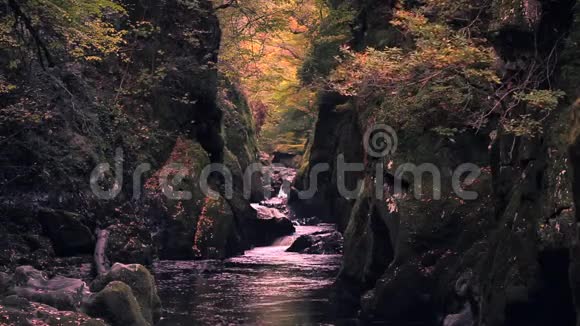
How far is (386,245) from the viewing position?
15.3 m

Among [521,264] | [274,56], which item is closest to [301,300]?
[521,264]

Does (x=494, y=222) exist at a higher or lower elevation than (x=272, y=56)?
lower

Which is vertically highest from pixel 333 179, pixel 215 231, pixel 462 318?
pixel 333 179

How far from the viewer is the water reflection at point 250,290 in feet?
45.7

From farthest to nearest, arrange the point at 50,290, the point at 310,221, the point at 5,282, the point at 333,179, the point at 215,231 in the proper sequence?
the point at 310,221 < the point at 333,179 < the point at 215,231 < the point at 50,290 < the point at 5,282

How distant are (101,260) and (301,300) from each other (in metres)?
5.57

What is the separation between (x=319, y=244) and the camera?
24.8 m

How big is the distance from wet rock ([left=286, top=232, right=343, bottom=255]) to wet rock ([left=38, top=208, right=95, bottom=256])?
9.82m

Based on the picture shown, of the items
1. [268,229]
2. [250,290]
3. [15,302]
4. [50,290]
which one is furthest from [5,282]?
[268,229]

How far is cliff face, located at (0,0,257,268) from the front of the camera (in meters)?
14.9

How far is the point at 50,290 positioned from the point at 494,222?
8906 millimetres

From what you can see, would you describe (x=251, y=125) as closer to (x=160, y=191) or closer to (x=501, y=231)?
(x=160, y=191)

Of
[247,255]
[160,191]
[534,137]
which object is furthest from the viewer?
[247,255]

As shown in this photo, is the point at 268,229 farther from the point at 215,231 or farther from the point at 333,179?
the point at 215,231
